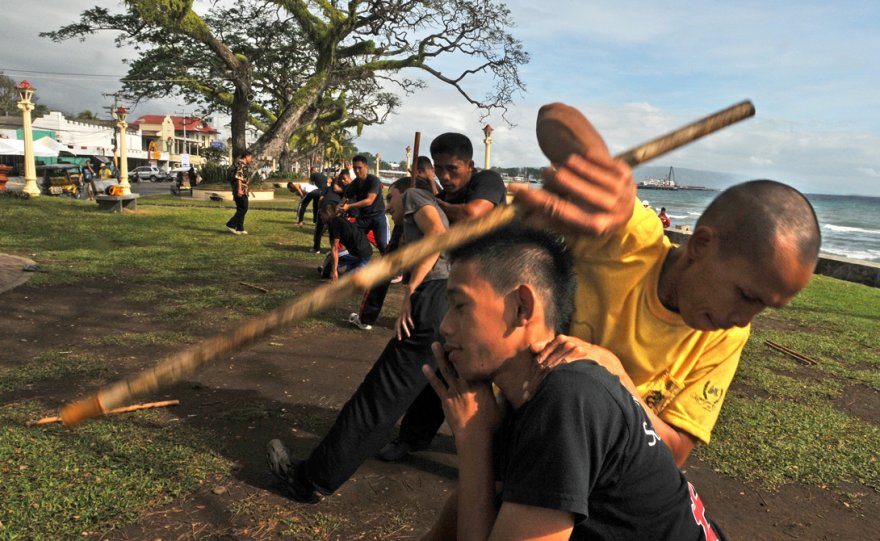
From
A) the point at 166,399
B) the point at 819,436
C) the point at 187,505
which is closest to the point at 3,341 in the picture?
the point at 166,399

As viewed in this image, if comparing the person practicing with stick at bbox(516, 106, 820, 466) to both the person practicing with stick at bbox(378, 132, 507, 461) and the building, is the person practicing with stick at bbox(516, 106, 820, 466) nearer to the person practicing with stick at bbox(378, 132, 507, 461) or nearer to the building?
the person practicing with stick at bbox(378, 132, 507, 461)

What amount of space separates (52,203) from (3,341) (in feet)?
53.5

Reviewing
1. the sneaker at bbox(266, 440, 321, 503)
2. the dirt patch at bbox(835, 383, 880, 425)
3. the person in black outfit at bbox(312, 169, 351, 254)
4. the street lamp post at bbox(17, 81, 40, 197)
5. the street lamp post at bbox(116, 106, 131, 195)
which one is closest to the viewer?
the sneaker at bbox(266, 440, 321, 503)

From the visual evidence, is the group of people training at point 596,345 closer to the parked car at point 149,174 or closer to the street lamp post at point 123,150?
the street lamp post at point 123,150

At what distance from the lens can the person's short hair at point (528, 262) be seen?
5.64 ft

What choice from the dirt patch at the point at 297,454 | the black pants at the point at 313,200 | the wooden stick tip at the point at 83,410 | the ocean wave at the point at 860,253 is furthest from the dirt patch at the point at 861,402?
the ocean wave at the point at 860,253

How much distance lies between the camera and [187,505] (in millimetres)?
3250

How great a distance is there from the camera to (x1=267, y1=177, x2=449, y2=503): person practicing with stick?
3354 mm

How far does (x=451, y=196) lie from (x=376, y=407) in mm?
1978

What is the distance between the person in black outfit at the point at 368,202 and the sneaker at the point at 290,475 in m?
6.72

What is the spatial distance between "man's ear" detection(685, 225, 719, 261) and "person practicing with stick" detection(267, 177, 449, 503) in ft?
5.46

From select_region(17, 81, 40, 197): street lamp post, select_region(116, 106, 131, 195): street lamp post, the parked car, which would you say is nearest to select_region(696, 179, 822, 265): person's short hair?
select_region(17, 81, 40, 197): street lamp post

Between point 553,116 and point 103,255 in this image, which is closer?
point 553,116

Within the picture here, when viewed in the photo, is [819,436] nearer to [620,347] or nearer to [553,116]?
[620,347]
